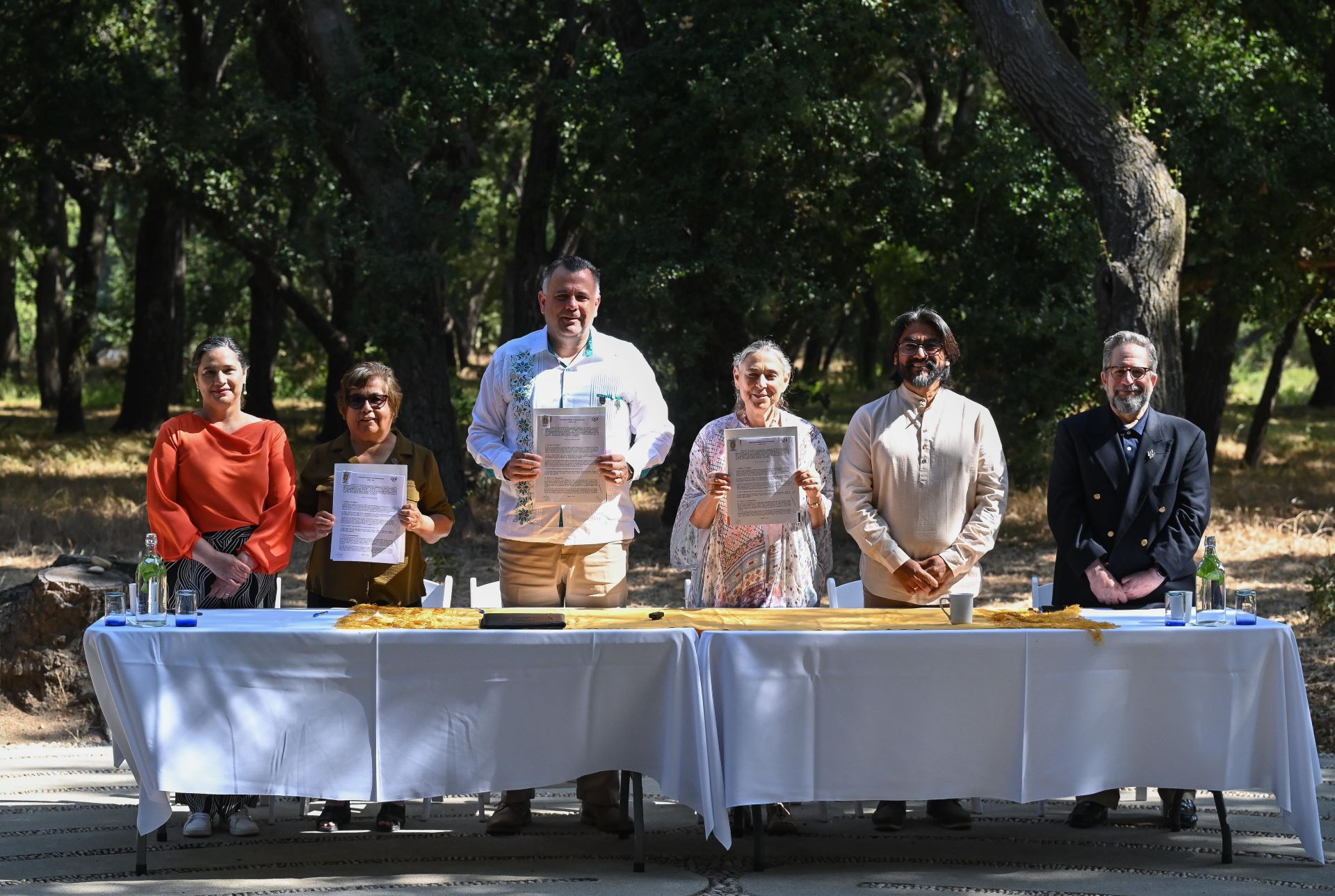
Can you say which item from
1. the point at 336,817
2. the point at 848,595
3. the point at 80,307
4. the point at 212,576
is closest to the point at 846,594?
the point at 848,595

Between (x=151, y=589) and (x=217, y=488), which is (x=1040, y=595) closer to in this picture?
(x=217, y=488)

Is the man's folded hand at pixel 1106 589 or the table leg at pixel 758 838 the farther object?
the man's folded hand at pixel 1106 589

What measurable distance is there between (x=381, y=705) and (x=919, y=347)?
2549 mm

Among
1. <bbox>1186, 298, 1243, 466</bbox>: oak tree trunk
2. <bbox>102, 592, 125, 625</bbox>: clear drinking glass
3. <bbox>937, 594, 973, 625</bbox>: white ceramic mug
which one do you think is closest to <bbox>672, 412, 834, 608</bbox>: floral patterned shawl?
<bbox>937, 594, 973, 625</bbox>: white ceramic mug

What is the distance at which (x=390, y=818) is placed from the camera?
6.11 meters

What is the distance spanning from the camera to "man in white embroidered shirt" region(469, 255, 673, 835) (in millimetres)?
6164

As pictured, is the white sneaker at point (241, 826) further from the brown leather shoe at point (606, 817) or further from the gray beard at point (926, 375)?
the gray beard at point (926, 375)

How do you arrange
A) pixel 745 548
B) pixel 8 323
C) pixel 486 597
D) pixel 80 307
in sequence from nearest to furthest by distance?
1. pixel 745 548
2. pixel 486 597
3. pixel 80 307
4. pixel 8 323

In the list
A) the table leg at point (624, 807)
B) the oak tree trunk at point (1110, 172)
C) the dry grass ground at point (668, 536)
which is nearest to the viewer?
the table leg at point (624, 807)

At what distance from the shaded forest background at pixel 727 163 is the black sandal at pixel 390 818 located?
23.7 ft

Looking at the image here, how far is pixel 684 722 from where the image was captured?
5391 mm

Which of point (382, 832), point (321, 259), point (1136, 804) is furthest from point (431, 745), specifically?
point (321, 259)

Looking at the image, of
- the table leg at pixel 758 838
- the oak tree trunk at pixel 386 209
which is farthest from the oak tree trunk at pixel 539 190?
the table leg at pixel 758 838

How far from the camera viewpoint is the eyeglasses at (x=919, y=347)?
6.27 meters
